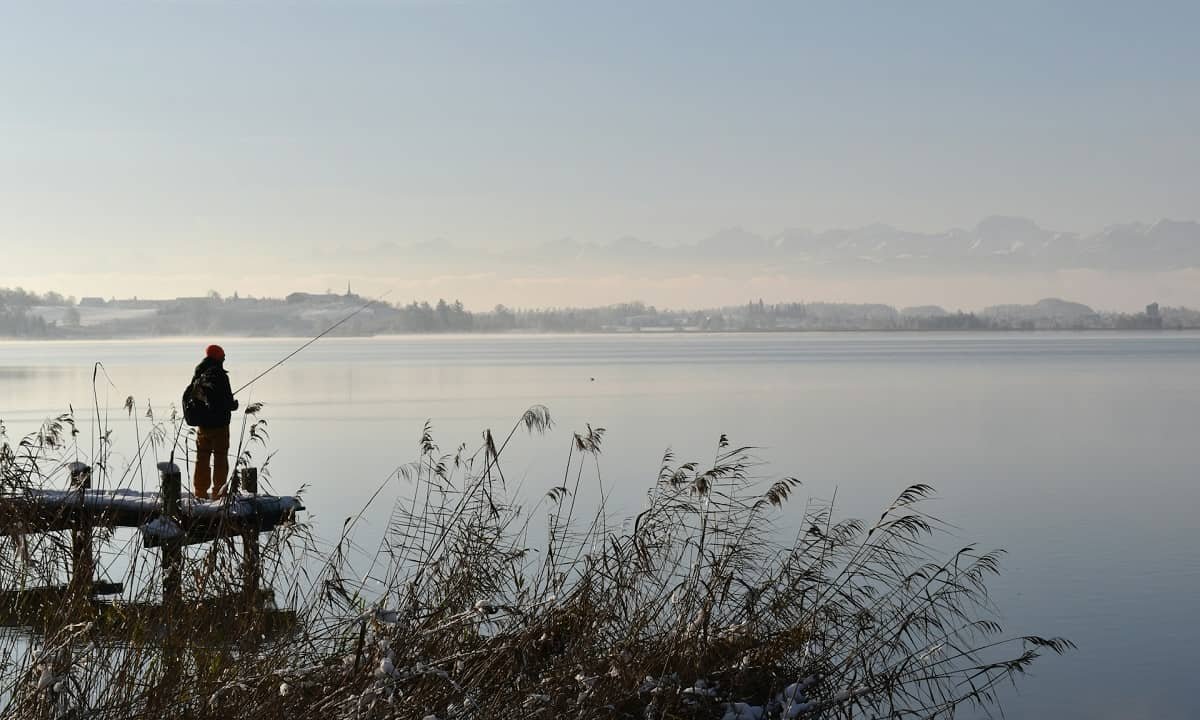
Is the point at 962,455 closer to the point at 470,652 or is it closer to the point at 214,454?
the point at 214,454

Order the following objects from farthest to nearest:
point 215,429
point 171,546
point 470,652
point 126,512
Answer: point 215,429, point 126,512, point 171,546, point 470,652

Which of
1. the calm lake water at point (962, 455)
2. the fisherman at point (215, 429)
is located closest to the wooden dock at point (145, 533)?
the fisherman at point (215, 429)

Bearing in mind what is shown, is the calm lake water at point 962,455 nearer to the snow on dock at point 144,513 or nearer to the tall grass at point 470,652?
the tall grass at point 470,652

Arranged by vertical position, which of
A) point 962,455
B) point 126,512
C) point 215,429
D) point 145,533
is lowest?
point 962,455

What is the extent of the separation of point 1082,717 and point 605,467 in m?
14.1

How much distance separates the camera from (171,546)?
896 cm

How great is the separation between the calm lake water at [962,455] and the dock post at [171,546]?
204 inches

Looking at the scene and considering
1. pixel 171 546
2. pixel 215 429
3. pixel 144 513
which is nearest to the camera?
pixel 171 546

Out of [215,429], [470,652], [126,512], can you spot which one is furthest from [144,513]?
[470,652]

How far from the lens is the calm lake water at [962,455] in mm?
10586

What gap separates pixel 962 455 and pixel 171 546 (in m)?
18.6

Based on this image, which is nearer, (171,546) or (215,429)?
(171,546)

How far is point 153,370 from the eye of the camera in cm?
7575

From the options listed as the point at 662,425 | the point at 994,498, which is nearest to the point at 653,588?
the point at 994,498
